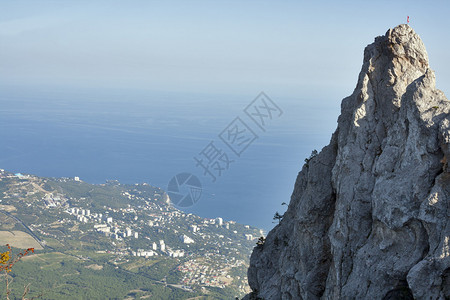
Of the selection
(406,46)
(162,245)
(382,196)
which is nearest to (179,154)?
(162,245)

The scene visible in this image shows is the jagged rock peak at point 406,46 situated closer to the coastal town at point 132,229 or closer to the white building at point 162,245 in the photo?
the coastal town at point 132,229

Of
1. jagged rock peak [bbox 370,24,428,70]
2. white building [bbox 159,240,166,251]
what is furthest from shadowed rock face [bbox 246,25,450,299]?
white building [bbox 159,240,166,251]

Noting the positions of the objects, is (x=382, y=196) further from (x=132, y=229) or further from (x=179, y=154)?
(x=179, y=154)

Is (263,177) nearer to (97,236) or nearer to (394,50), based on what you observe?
(97,236)

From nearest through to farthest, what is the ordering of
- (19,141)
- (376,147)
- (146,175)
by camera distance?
1. (376,147)
2. (146,175)
3. (19,141)

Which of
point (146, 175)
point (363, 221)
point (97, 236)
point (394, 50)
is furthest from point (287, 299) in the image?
point (146, 175)

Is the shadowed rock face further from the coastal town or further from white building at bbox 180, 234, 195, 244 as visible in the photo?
white building at bbox 180, 234, 195, 244

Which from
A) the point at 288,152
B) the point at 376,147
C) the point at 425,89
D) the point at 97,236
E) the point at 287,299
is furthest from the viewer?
the point at 288,152

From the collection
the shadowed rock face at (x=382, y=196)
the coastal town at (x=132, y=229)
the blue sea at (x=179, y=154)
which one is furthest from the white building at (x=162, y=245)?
the shadowed rock face at (x=382, y=196)
